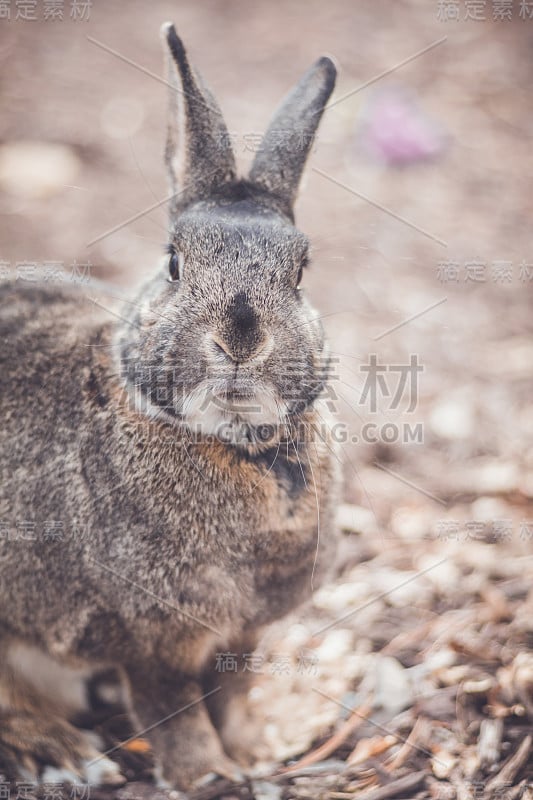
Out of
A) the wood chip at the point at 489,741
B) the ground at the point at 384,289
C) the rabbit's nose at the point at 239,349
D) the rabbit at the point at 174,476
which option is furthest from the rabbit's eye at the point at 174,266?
the wood chip at the point at 489,741

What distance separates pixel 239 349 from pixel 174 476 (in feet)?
2.12

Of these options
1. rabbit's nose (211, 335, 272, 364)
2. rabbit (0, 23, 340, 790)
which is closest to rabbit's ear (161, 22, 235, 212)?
rabbit (0, 23, 340, 790)

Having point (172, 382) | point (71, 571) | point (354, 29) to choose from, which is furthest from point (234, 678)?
point (354, 29)

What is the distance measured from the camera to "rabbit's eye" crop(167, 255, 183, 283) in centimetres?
267

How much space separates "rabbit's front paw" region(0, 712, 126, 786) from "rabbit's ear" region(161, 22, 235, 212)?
1.96 metres

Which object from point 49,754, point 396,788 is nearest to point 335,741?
point 396,788

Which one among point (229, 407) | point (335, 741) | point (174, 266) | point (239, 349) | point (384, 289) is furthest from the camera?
Answer: point (384, 289)

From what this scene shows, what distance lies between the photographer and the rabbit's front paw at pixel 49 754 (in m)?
3.05

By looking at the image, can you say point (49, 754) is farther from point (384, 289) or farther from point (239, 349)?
point (384, 289)

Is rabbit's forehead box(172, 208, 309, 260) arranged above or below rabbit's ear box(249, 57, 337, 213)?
below

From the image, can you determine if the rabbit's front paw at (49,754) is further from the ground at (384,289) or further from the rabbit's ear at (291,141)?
the rabbit's ear at (291,141)

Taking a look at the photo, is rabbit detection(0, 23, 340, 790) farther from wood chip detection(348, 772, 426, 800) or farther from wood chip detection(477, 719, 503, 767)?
wood chip detection(477, 719, 503, 767)

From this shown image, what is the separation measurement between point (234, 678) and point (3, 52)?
5.50 metres

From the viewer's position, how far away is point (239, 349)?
7.66 feet
